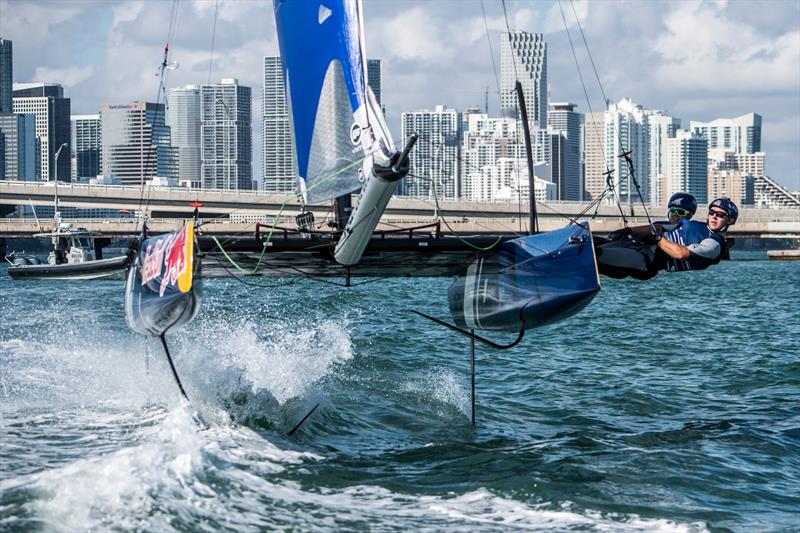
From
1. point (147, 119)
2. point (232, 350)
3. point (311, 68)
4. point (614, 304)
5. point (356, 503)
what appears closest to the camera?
point (356, 503)

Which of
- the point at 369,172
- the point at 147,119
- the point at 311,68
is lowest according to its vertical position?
the point at 369,172

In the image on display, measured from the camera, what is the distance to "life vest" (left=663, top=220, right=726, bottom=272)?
9.59 m

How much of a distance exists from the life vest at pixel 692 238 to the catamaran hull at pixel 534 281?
38.6 inches

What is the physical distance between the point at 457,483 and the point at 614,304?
22.5 m

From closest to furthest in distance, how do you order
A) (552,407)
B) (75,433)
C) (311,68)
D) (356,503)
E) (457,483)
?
1. (356,503)
2. (457,483)
3. (75,433)
4. (311,68)
5. (552,407)

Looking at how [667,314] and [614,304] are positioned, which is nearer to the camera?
[667,314]

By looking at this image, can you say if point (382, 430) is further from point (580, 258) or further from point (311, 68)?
point (311, 68)

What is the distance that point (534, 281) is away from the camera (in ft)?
30.6

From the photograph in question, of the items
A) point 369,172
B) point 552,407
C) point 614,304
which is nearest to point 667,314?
point 614,304

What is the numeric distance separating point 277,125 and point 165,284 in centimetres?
1195

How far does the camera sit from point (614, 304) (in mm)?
29641

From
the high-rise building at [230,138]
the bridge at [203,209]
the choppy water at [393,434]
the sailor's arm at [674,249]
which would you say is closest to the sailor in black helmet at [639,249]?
the sailor's arm at [674,249]

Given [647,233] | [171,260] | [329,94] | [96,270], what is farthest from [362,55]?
[96,270]

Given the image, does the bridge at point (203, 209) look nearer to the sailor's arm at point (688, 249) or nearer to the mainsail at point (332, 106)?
the mainsail at point (332, 106)
